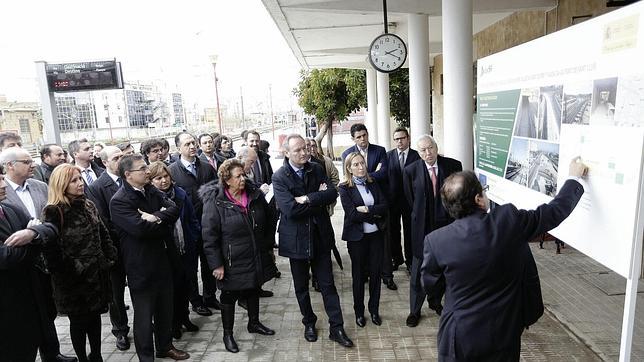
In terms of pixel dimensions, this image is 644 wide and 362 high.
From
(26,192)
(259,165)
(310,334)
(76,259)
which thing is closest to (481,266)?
(310,334)

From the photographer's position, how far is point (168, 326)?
3781 millimetres

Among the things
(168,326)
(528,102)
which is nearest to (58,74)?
(168,326)

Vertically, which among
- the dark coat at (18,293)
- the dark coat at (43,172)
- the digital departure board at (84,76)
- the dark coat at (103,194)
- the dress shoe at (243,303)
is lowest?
the dress shoe at (243,303)

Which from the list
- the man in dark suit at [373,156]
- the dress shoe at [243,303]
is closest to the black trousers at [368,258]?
the man in dark suit at [373,156]

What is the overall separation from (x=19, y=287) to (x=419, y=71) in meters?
6.40

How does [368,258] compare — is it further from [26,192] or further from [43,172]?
[43,172]

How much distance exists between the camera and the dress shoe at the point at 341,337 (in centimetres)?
386

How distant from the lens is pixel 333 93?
1722 centimetres

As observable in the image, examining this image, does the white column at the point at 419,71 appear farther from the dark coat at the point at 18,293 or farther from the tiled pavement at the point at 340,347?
the dark coat at the point at 18,293

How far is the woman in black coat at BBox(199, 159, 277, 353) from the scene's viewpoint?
12.2ft

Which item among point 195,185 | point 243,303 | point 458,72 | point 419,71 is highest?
point 419,71

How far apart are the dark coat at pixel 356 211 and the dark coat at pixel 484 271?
172cm

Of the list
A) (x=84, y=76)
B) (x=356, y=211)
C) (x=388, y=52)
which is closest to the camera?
(x=356, y=211)

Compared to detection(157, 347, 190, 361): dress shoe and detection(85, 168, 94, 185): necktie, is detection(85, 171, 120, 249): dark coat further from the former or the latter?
detection(157, 347, 190, 361): dress shoe
